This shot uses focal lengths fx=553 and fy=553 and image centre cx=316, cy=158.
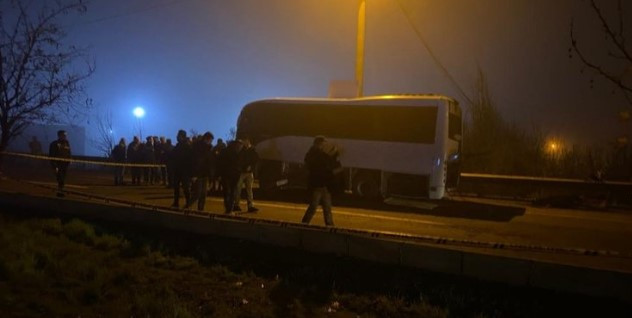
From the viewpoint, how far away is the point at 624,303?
571 centimetres

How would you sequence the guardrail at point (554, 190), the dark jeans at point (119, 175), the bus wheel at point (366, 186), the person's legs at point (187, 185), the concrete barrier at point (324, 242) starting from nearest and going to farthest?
1. the concrete barrier at point (324, 242)
2. the person's legs at point (187, 185)
3. the bus wheel at point (366, 186)
4. the guardrail at point (554, 190)
5. the dark jeans at point (119, 175)

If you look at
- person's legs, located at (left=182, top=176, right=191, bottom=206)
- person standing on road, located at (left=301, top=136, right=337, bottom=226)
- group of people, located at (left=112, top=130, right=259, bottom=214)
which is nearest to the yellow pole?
group of people, located at (left=112, top=130, right=259, bottom=214)

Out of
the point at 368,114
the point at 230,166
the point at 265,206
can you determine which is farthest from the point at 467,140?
the point at 230,166

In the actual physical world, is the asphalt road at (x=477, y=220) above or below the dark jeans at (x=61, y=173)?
below

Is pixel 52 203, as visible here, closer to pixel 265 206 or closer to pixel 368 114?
pixel 265 206

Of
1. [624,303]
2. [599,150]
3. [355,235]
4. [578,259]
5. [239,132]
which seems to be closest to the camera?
[624,303]

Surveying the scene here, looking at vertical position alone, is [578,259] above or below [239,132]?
below

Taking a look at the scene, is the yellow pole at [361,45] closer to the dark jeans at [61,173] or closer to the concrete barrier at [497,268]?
the dark jeans at [61,173]

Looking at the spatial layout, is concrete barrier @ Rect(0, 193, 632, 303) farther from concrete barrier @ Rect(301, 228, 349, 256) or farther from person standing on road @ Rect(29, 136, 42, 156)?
person standing on road @ Rect(29, 136, 42, 156)

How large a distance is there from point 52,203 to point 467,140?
69.7 feet

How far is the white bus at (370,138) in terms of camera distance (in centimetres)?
1575

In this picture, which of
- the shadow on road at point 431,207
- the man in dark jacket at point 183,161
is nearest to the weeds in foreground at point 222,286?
the man in dark jacket at point 183,161

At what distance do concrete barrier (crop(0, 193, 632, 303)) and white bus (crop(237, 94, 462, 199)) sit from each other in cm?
659

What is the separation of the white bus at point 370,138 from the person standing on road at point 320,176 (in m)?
5.72
